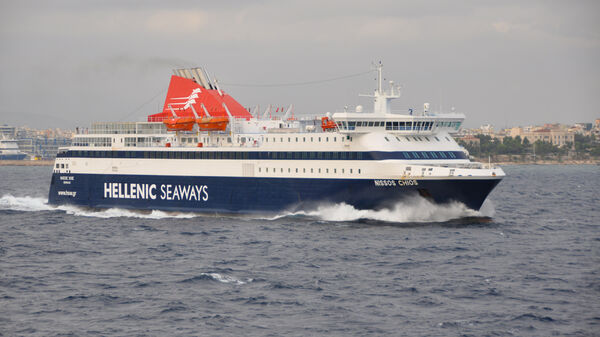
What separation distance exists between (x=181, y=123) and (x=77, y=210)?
11.4 metres

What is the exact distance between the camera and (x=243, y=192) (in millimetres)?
47531

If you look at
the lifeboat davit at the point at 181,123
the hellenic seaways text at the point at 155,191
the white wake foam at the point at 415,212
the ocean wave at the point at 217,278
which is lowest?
the ocean wave at the point at 217,278

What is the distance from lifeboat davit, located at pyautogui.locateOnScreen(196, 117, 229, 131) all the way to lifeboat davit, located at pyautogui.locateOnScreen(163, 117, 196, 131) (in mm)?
1175

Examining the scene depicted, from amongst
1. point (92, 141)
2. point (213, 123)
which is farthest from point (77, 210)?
point (213, 123)

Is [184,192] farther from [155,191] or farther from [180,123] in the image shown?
[180,123]

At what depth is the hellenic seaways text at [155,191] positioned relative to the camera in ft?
163

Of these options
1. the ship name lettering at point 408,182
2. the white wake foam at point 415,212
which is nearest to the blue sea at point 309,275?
the white wake foam at point 415,212

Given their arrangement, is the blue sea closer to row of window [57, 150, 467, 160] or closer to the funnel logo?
row of window [57, 150, 467, 160]

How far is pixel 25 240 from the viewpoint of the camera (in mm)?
40406

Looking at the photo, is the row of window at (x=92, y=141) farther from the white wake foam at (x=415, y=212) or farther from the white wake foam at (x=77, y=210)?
the white wake foam at (x=415, y=212)

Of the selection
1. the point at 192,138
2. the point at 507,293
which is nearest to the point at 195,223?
the point at 192,138

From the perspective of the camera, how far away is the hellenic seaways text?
163ft

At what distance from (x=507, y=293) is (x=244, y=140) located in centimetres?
2596

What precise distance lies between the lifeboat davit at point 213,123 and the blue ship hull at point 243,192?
11.9 feet
